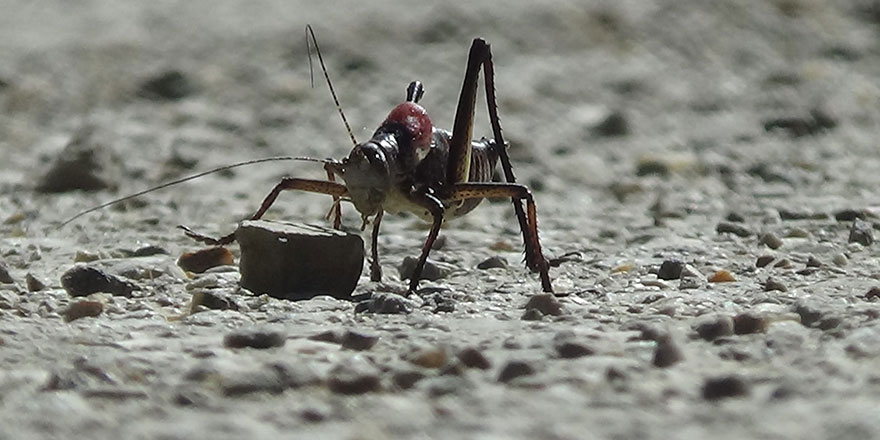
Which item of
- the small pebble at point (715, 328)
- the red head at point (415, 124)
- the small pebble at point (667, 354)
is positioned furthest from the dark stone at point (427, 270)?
the small pebble at point (667, 354)

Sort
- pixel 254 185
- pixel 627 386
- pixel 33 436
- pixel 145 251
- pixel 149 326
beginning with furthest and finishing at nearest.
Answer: pixel 254 185, pixel 145 251, pixel 149 326, pixel 627 386, pixel 33 436

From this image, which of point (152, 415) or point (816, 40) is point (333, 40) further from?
point (152, 415)

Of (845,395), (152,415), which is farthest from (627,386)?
(152,415)

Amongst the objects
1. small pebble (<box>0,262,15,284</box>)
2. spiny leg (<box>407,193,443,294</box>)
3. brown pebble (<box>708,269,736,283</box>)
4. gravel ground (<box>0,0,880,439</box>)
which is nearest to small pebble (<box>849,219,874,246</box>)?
gravel ground (<box>0,0,880,439</box>)

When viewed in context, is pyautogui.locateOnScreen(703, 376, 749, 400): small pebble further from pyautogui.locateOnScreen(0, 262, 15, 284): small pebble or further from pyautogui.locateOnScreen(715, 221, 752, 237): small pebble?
pyautogui.locateOnScreen(715, 221, 752, 237): small pebble

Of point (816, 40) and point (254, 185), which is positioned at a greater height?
point (816, 40)

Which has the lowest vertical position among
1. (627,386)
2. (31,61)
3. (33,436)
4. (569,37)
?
(33,436)
